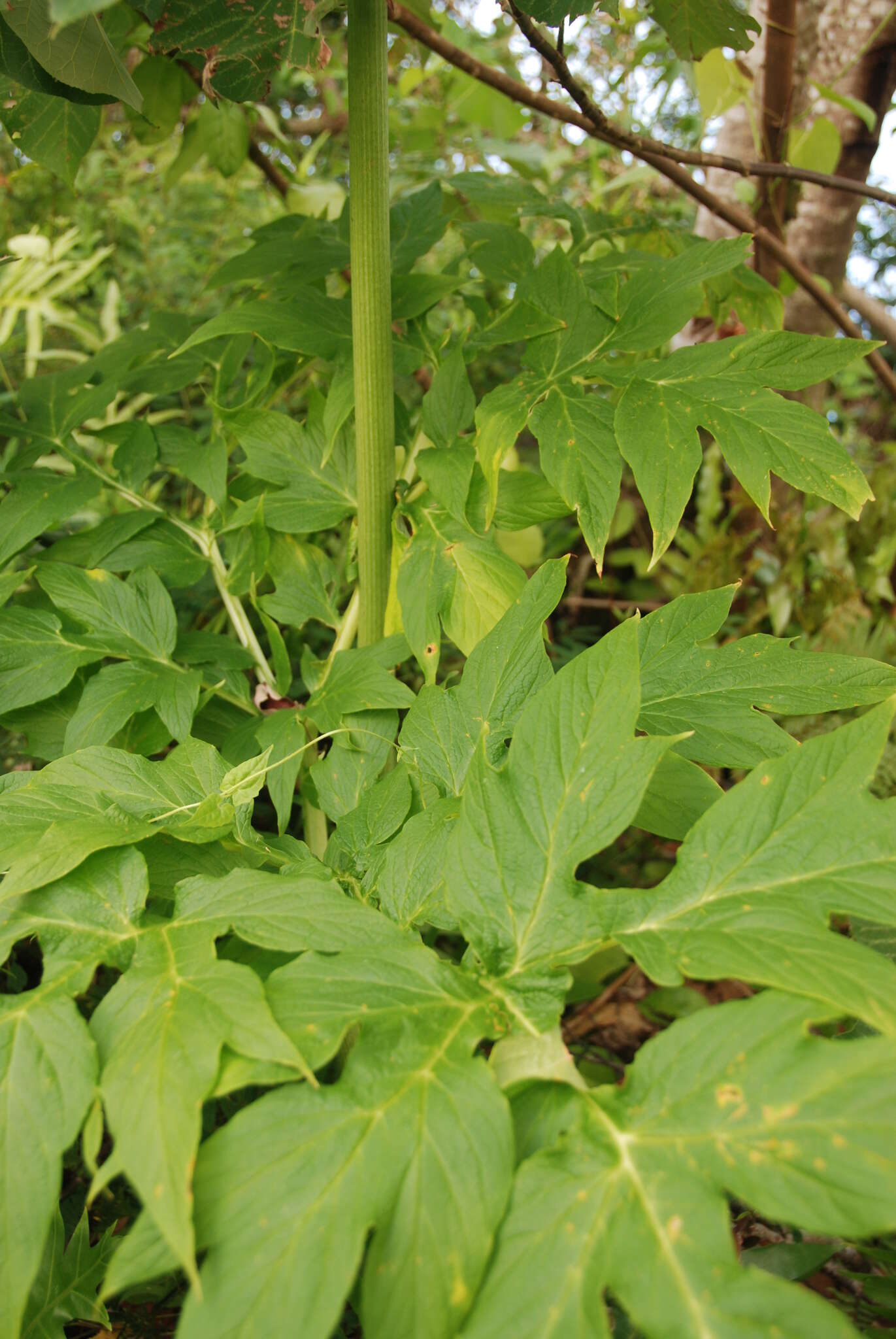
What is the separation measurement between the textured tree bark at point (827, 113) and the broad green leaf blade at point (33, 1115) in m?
1.59

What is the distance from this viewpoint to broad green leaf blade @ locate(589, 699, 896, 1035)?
0.40 m

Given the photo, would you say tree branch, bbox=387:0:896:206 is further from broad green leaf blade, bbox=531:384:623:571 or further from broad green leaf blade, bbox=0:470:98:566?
broad green leaf blade, bbox=0:470:98:566

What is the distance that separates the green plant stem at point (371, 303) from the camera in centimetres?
67

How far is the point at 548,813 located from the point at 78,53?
2.02 ft

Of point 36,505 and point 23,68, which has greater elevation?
point 23,68

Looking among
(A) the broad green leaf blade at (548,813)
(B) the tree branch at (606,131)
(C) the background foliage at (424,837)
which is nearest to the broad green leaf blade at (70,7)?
(C) the background foliage at (424,837)

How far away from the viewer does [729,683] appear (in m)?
0.63

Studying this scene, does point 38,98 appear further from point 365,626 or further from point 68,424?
point 365,626

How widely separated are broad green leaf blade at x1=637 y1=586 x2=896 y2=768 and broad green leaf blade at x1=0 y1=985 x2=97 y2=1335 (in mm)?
407

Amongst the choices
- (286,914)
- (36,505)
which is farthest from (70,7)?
(36,505)

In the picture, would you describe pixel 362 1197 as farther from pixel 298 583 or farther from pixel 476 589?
pixel 298 583

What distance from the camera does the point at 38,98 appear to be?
0.81 m

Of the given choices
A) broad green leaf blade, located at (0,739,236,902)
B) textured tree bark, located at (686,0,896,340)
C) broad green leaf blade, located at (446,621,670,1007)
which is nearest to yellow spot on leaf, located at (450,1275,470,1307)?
broad green leaf blade, located at (446,621,670,1007)

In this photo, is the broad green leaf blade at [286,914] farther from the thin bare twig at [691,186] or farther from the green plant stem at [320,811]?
the thin bare twig at [691,186]
